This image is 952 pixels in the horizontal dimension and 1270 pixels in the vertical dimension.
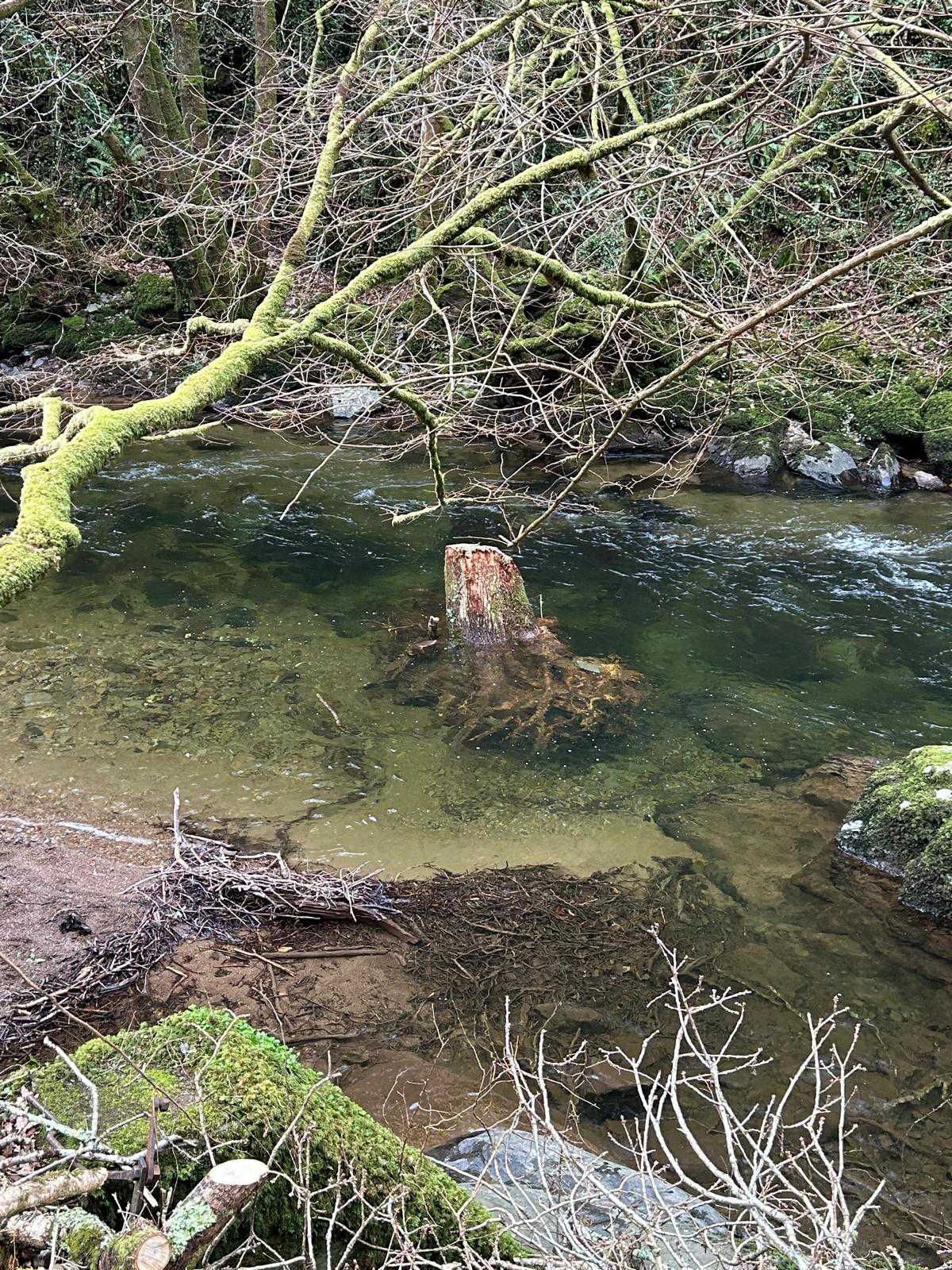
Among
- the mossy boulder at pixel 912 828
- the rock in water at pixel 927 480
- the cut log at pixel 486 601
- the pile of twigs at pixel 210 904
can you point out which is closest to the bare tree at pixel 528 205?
the cut log at pixel 486 601

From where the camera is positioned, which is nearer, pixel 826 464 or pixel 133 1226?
pixel 133 1226

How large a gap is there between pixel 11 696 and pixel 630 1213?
5.75 meters

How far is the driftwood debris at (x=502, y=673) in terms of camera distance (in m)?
6.73

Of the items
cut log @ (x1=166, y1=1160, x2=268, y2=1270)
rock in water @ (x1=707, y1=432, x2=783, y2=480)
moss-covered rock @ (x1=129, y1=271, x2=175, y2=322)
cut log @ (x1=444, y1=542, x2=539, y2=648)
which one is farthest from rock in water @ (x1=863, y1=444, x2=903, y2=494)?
cut log @ (x1=166, y1=1160, x2=268, y2=1270)

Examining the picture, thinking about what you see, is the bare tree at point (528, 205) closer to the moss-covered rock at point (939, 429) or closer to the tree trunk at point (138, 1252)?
the moss-covered rock at point (939, 429)

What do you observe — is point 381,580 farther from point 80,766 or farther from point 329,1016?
point 329,1016

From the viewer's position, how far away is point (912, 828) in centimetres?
520

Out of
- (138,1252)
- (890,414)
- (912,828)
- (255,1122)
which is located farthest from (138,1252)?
(890,414)

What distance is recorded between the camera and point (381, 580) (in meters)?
9.12

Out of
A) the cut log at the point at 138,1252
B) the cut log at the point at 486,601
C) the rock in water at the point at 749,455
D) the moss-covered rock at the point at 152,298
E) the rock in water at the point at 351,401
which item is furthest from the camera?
the moss-covered rock at the point at 152,298

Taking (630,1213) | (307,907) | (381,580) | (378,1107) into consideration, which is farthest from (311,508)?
(630,1213)

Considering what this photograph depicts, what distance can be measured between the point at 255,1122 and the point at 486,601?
5426mm

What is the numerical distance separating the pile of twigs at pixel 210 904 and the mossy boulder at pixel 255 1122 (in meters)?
1.58

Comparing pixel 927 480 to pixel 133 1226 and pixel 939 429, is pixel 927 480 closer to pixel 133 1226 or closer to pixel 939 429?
pixel 939 429
